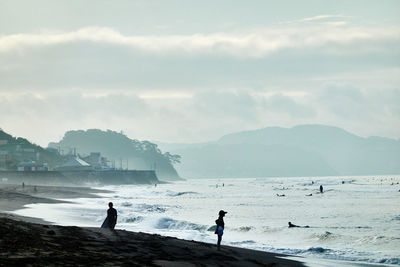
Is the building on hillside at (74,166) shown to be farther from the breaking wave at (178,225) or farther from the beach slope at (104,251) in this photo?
the beach slope at (104,251)

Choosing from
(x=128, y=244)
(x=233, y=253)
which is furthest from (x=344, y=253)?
(x=128, y=244)

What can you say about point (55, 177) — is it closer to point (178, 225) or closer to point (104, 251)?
point (178, 225)

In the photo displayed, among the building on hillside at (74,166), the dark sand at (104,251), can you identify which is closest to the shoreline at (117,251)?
the dark sand at (104,251)

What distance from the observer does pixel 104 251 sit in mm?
18703

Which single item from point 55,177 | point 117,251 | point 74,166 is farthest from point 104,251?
point 74,166

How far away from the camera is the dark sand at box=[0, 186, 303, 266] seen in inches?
613

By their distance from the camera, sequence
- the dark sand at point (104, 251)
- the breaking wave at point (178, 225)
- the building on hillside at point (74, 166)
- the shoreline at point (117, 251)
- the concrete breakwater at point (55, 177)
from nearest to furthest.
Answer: the dark sand at point (104, 251)
the shoreline at point (117, 251)
the breaking wave at point (178, 225)
the concrete breakwater at point (55, 177)
the building on hillside at point (74, 166)

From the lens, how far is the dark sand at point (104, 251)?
1557 centimetres

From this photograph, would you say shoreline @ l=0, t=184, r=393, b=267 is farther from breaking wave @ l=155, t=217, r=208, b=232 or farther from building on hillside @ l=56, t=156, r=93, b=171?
building on hillside @ l=56, t=156, r=93, b=171

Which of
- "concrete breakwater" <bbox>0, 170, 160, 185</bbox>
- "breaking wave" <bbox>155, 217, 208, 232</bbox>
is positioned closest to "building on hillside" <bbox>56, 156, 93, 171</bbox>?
"concrete breakwater" <bbox>0, 170, 160, 185</bbox>

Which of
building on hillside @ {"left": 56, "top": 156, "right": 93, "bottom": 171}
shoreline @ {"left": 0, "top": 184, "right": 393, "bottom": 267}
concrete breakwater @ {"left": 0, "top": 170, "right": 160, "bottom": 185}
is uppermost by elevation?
building on hillside @ {"left": 56, "top": 156, "right": 93, "bottom": 171}

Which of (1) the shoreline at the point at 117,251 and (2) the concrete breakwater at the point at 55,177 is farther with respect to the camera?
(2) the concrete breakwater at the point at 55,177

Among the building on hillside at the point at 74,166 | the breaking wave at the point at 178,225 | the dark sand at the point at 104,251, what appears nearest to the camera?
the dark sand at the point at 104,251

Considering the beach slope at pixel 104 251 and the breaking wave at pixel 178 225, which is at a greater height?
the beach slope at pixel 104 251
